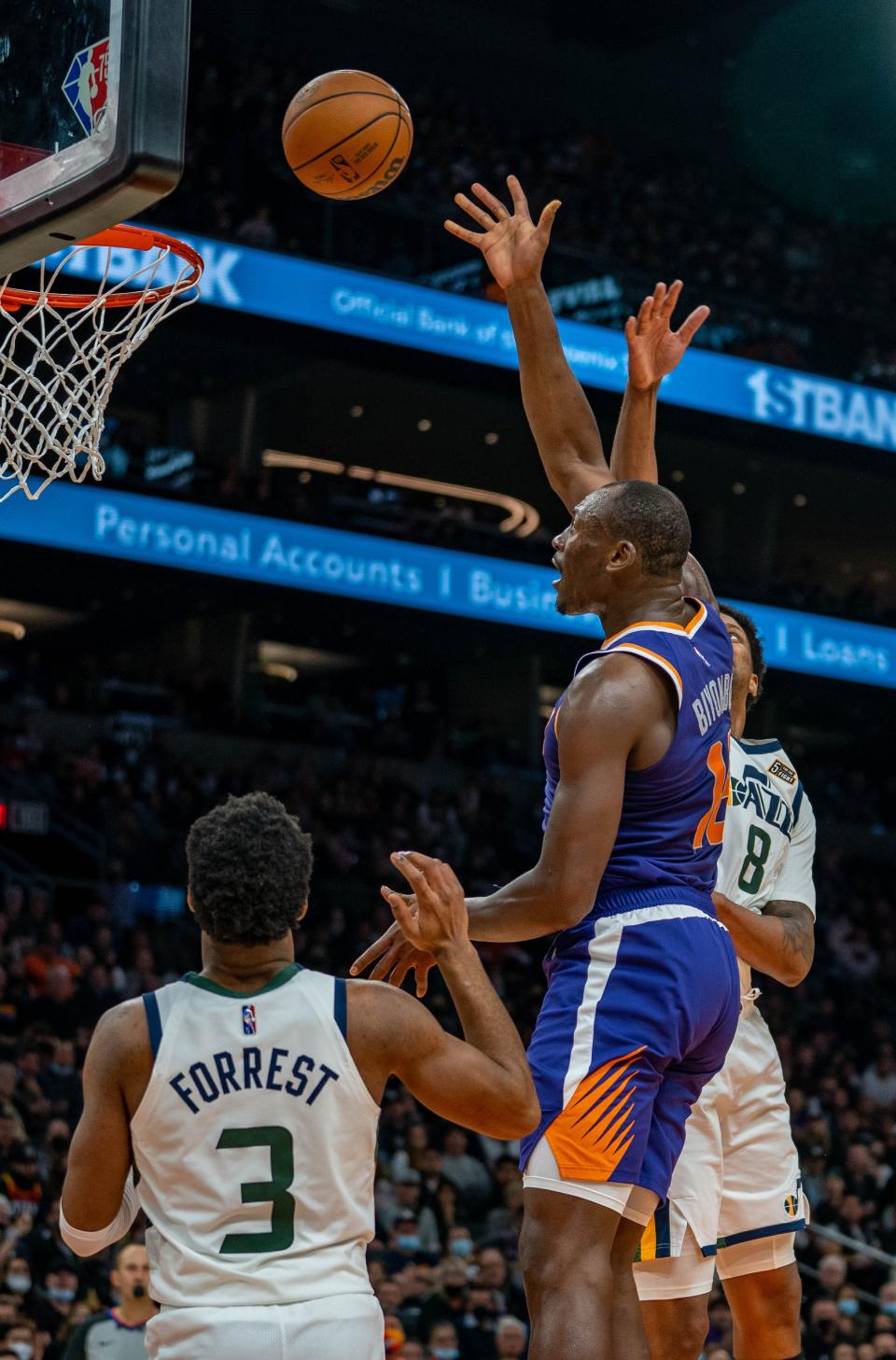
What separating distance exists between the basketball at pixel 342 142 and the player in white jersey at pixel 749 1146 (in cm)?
208

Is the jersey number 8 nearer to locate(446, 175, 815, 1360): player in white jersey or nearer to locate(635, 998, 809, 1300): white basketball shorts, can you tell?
locate(446, 175, 815, 1360): player in white jersey

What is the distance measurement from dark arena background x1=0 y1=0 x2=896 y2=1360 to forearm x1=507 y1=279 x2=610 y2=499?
5908 mm

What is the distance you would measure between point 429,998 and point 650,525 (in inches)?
506

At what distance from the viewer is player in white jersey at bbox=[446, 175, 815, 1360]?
4223 millimetres

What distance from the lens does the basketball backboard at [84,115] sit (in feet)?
12.8

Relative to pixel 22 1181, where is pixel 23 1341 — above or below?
below

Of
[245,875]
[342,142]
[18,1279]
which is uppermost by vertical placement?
[342,142]

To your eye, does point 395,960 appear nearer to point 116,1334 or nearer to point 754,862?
point 754,862

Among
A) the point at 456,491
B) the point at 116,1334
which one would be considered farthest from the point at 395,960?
the point at 456,491

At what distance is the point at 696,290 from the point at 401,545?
223 inches

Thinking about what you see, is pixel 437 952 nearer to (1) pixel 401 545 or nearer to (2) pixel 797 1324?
(2) pixel 797 1324

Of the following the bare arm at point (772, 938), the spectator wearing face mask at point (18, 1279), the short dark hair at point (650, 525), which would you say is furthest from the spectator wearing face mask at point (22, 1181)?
the short dark hair at point (650, 525)

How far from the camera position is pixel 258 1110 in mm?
3018

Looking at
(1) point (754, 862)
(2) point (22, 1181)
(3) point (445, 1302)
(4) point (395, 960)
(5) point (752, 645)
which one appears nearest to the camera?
(4) point (395, 960)
